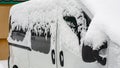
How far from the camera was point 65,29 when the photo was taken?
3779 millimetres

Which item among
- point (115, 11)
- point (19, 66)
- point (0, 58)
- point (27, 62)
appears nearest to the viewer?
point (115, 11)

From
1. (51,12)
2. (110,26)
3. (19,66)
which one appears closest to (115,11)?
(110,26)

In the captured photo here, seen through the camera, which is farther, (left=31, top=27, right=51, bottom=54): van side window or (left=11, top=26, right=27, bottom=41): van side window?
(left=11, top=26, right=27, bottom=41): van side window

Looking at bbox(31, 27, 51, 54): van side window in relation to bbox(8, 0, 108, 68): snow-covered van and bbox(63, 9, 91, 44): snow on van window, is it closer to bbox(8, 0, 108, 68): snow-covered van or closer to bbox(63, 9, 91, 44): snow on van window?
bbox(8, 0, 108, 68): snow-covered van

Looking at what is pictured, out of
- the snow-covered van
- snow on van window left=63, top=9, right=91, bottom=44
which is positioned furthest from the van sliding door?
snow on van window left=63, top=9, right=91, bottom=44

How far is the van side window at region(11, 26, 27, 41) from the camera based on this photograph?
5302 millimetres

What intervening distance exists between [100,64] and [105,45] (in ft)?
0.75

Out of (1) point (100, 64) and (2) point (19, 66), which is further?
(2) point (19, 66)

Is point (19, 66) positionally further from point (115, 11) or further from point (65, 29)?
point (115, 11)

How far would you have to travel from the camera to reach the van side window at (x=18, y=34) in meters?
5.30

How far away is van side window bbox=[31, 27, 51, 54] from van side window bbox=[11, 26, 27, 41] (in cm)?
46

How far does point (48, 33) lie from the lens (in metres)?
4.28

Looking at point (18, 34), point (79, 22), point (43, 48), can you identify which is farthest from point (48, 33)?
point (18, 34)

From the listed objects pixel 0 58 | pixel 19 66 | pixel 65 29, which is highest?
pixel 65 29
